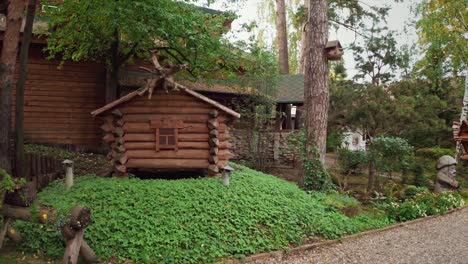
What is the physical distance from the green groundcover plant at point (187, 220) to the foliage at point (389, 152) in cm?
450

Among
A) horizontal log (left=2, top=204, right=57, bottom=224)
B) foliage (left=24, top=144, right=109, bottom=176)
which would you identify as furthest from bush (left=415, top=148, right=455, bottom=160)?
horizontal log (left=2, top=204, right=57, bottom=224)

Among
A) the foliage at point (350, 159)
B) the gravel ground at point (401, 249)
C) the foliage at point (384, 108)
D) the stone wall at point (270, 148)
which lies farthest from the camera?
the stone wall at point (270, 148)

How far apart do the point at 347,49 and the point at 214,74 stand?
7.48m

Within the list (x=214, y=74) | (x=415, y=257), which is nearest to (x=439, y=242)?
(x=415, y=257)

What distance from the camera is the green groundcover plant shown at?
21.5 ft

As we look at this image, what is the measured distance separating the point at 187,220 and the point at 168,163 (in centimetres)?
273

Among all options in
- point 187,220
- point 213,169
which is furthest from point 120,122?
point 187,220

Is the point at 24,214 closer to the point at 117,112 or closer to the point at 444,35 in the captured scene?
the point at 117,112

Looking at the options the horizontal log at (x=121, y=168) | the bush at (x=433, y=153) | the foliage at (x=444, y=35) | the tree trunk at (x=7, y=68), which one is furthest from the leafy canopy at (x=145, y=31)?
the foliage at (x=444, y=35)

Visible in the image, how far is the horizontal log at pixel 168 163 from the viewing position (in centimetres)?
970

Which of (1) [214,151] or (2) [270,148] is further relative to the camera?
(2) [270,148]

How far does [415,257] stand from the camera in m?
7.29

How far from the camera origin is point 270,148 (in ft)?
63.2

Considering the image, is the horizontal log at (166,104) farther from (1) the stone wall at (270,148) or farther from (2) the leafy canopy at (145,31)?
(1) the stone wall at (270,148)
